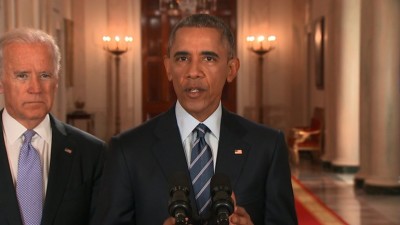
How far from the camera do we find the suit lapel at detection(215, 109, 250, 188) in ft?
6.64

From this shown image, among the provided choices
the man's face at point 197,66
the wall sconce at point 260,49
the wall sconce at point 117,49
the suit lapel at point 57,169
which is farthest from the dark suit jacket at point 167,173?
the wall sconce at point 117,49

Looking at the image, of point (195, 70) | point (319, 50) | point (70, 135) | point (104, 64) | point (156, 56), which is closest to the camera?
point (195, 70)

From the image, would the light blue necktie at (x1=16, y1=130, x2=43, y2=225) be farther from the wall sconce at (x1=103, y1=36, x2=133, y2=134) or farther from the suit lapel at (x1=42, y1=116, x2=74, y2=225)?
the wall sconce at (x1=103, y1=36, x2=133, y2=134)

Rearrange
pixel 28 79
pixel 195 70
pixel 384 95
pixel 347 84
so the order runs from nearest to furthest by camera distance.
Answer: pixel 195 70 → pixel 28 79 → pixel 384 95 → pixel 347 84

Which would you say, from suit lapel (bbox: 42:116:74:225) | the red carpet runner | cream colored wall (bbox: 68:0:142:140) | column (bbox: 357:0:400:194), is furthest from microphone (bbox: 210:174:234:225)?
cream colored wall (bbox: 68:0:142:140)

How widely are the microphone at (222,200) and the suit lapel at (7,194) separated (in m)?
0.87

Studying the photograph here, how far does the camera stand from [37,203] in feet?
7.39

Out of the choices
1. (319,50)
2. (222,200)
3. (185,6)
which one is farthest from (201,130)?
(319,50)

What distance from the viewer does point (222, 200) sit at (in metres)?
1.55

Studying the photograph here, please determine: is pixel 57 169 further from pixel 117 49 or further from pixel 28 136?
pixel 117 49

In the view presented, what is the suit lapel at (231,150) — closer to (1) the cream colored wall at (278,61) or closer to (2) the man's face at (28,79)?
(2) the man's face at (28,79)

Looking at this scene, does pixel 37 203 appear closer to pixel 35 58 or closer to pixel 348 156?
pixel 35 58

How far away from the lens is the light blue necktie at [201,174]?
6.54ft

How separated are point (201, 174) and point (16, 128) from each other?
2.29ft
